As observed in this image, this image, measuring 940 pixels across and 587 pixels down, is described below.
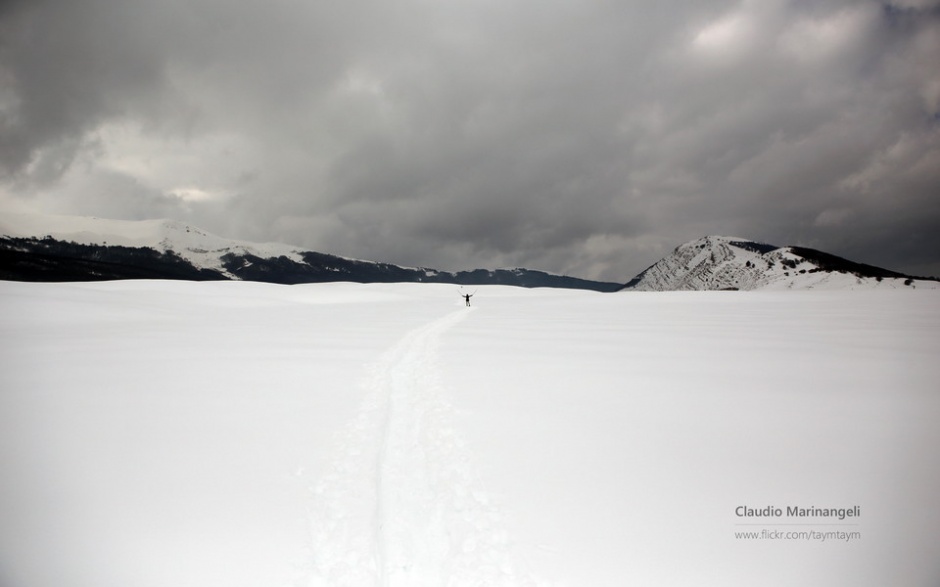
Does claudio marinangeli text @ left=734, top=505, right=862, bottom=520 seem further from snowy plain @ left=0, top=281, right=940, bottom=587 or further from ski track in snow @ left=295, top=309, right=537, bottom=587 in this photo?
ski track in snow @ left=295, top=309, right=537, bottom=587

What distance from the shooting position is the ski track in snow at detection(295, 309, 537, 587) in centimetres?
407

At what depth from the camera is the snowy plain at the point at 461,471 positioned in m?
4.21

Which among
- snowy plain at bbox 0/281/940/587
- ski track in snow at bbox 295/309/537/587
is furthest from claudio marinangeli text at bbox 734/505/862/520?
ski track in snow at bbox 295/309/537/587

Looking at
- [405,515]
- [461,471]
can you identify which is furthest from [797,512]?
[405,515]

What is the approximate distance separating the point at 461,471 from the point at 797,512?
453cm

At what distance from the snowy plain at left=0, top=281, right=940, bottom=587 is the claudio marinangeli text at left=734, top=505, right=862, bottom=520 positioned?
0.22ft

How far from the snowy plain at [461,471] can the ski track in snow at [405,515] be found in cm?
3

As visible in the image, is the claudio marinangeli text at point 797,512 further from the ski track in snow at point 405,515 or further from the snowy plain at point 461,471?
the ski track in snow at point 405,515

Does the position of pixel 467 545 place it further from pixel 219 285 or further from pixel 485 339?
pixel 219 285

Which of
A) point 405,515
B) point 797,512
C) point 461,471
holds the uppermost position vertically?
point 797,512

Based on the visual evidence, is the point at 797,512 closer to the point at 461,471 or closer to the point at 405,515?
the point at 461,471

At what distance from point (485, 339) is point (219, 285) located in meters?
47.4

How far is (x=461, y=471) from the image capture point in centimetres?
590

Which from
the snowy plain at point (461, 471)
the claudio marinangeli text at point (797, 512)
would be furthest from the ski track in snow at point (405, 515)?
the claudio marinangeli text at point (797, 512)
